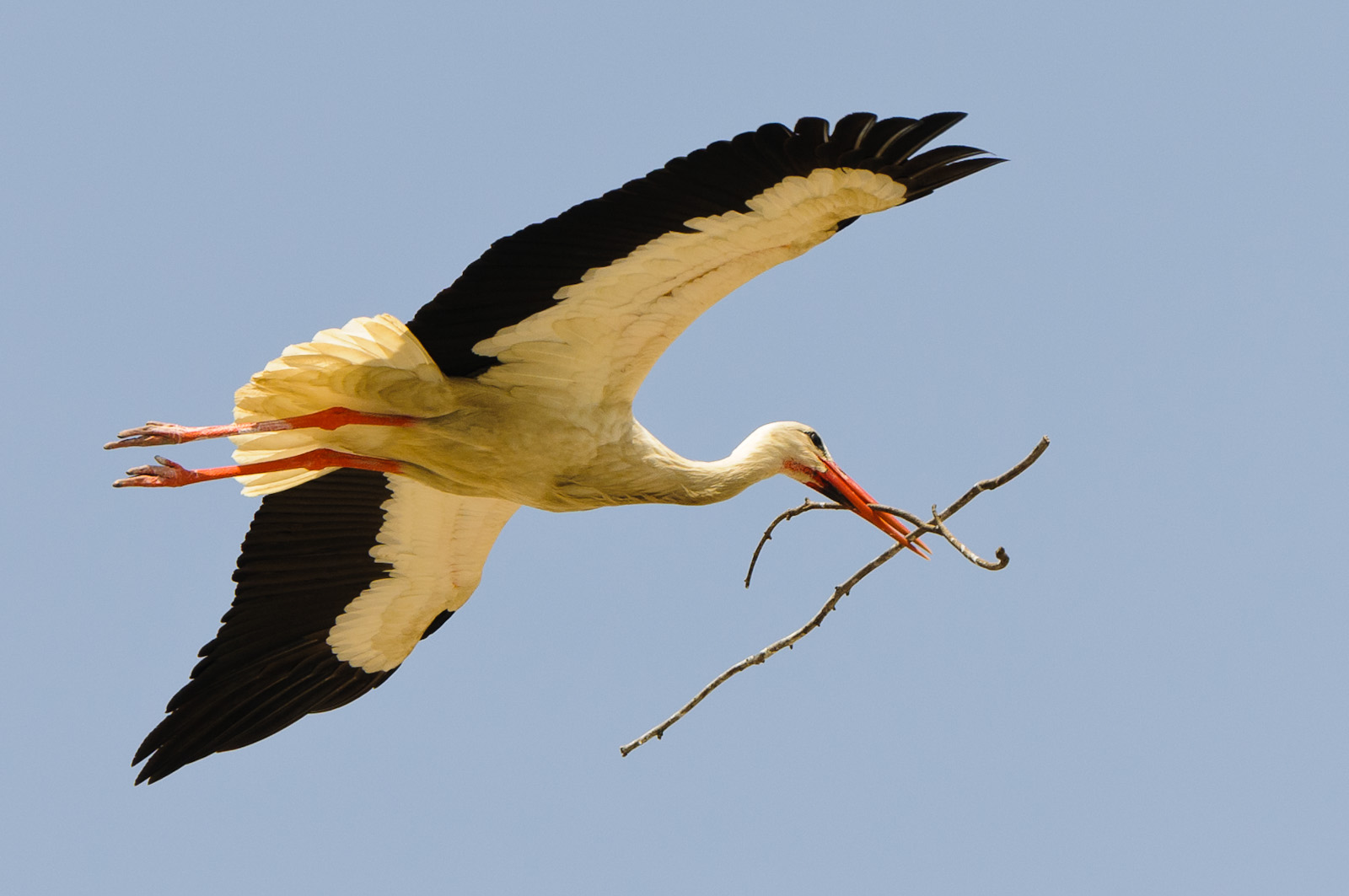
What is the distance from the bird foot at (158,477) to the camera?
6.63 meters

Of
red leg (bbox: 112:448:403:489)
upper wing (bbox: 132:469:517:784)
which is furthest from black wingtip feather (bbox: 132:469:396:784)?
red leg (bbox: 112:448:403:489)

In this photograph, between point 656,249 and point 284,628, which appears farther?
point 284,628

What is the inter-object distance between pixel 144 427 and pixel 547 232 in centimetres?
208

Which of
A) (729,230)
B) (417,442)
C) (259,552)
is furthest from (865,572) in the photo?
(259,552)

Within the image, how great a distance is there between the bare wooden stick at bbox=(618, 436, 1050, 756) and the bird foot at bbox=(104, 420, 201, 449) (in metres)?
2.45

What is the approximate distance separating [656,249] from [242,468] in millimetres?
2411

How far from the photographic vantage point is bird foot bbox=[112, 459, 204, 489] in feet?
21.8

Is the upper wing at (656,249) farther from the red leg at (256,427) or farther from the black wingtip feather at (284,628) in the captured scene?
the black wingtip feather at (284,628)

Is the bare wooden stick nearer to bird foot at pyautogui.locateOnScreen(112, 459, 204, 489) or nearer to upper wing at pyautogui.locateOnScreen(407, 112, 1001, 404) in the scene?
A: upper wing at pyautogui.locateOnScreen(407, 112, 1001, 404)

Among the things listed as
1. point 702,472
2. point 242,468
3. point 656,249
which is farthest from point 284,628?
point 656,249

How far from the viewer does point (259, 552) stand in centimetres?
793

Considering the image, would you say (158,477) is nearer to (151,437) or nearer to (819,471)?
(151,437)

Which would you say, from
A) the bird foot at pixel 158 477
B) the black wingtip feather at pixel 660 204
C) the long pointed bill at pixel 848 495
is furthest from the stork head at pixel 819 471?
the bird foot at pixel 158 477

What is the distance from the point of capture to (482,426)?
6.57 meters
